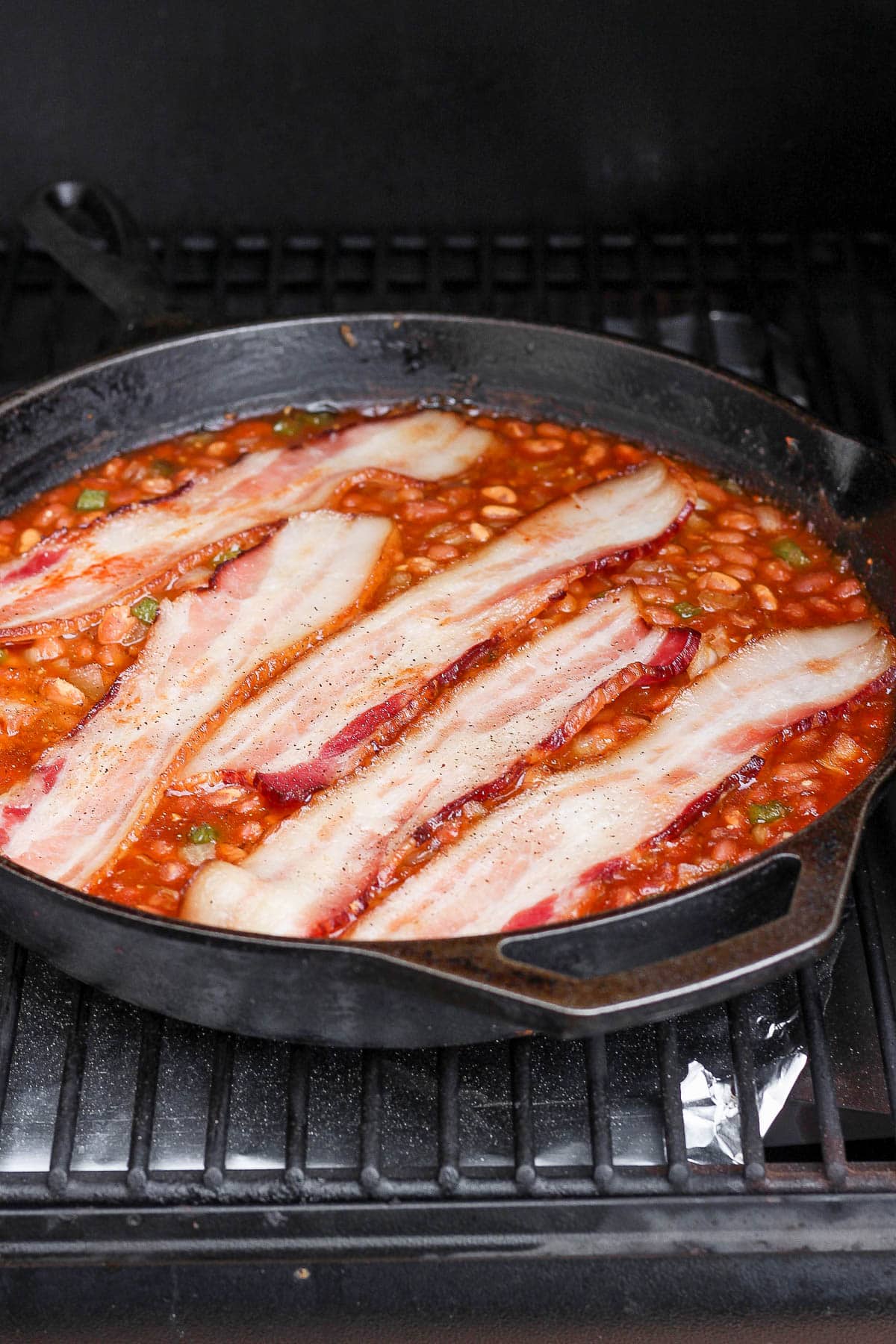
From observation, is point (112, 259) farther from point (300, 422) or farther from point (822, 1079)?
point (822, 1079)

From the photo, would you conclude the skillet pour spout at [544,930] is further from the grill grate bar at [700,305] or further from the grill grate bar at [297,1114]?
the grill grate bar at [700,305]

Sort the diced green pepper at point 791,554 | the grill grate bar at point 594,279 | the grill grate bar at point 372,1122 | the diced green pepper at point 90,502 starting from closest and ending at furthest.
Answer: the grill grate bar at point 372,1122, the diced green pepper at point 791,554, the diced green pepper at point 90,502, the grill grate bar at point 594,279

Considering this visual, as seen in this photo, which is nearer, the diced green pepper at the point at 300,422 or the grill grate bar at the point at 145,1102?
the grill grate bar at the point at 145,1102

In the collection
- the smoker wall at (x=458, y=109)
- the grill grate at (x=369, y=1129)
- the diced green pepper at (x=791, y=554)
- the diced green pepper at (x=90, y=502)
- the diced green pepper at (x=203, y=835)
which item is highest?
the smoker wall at (x=458, y=109)

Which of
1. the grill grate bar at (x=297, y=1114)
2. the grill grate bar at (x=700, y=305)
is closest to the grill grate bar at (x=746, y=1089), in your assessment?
the grill grate bar at (x=297, y=1114)

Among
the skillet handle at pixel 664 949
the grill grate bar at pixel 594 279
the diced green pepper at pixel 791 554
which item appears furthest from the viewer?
Answer: the grill grate bar at pixel 594 279

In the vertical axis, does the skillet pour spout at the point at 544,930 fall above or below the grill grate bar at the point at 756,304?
below

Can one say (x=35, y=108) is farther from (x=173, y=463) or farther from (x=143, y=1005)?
(x=143, y=1005)

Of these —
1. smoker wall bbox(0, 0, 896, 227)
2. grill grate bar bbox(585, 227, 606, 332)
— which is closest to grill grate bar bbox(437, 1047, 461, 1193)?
grill grate bar bbox(585, 227, 606, 332)

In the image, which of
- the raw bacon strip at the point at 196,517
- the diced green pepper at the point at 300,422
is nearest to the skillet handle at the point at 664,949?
the raw bacon strip at the point at 196,517
